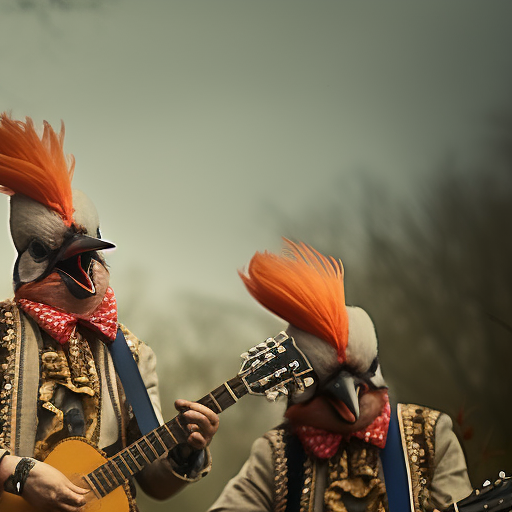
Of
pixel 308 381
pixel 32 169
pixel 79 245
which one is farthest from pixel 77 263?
pixel 308 381

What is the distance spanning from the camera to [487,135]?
9.09ft

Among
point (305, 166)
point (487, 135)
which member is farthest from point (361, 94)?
point (487, 135)

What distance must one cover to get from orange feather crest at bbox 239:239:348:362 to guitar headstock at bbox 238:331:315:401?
0.10 meters

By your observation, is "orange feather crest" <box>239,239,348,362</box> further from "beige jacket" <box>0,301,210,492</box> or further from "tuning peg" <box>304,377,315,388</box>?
"beige jacket" <box>0,301,210,492</box>

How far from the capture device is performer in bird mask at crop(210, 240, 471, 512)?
2170mm

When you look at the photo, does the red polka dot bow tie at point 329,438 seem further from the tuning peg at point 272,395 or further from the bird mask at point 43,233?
the bird mask at point 43,233

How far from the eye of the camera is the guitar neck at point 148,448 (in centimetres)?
195

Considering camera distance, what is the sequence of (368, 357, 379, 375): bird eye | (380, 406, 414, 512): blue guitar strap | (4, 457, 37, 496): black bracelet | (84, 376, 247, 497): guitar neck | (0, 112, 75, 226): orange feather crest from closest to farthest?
(4, 457, 37, 496): black bracelet < (84, 376, 247, 497): guitar neck < (0, 112, 75, 226): orange feather crest < (380, 406, 414, 512): blue guitar strap < (368, 357, 379, 375): bird eye

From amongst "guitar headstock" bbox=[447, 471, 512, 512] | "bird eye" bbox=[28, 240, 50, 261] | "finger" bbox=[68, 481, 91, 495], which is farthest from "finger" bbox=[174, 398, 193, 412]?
"guitar headstock" bbox=[447, 471, 512, 512]

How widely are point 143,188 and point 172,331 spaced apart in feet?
1.47

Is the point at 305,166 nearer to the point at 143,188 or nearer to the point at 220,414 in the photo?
the point at 143,188

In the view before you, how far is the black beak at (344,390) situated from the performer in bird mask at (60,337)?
14.7 inches

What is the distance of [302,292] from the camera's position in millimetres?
2215

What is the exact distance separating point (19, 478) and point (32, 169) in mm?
808
